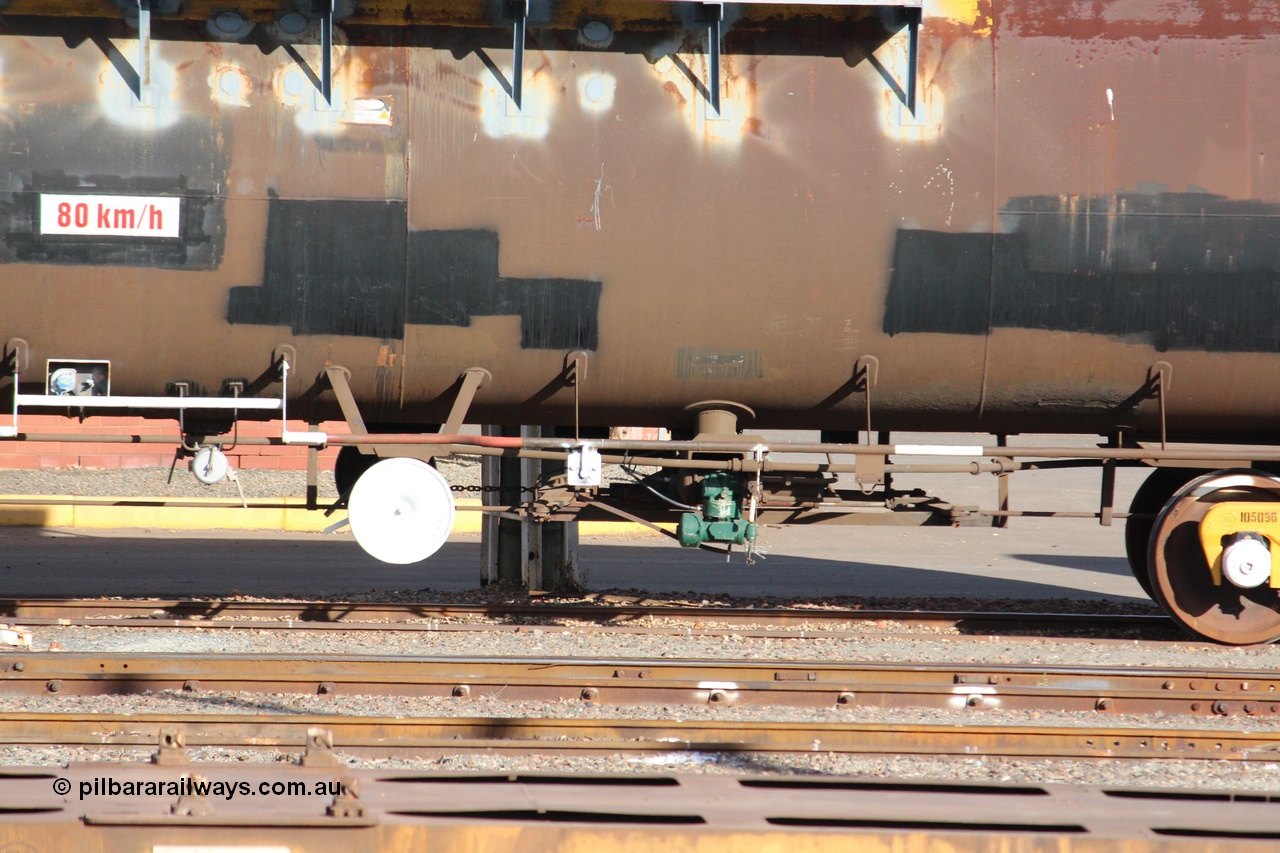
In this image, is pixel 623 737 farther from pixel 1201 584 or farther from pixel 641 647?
pixel 1201 584

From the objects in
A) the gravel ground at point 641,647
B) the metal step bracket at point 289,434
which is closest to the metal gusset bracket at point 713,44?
the metal step bracket at point 289,434

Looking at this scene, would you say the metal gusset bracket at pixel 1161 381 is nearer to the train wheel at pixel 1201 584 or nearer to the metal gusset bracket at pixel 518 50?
the train wheel at pixel 1201 584

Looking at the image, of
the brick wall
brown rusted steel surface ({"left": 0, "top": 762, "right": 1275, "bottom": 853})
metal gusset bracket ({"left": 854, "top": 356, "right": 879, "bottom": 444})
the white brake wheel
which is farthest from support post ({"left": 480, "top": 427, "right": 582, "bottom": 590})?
the brick wall

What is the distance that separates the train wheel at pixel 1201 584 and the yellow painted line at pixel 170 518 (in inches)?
284

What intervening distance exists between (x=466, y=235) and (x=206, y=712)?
9.20 ft

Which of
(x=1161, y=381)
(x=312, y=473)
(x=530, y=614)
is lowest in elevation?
(x=530, y=614)

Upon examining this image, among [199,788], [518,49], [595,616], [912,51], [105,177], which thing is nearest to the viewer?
[199,788]

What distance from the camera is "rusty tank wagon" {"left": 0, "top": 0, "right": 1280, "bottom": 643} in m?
5.91

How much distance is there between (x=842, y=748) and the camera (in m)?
4.88

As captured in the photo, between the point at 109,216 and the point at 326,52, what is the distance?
1.47 metres

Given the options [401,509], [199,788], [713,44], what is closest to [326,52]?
[713,44]

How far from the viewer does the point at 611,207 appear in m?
6.07

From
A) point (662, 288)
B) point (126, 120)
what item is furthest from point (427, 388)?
point (126, 120)

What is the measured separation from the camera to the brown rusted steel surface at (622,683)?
5.71m
